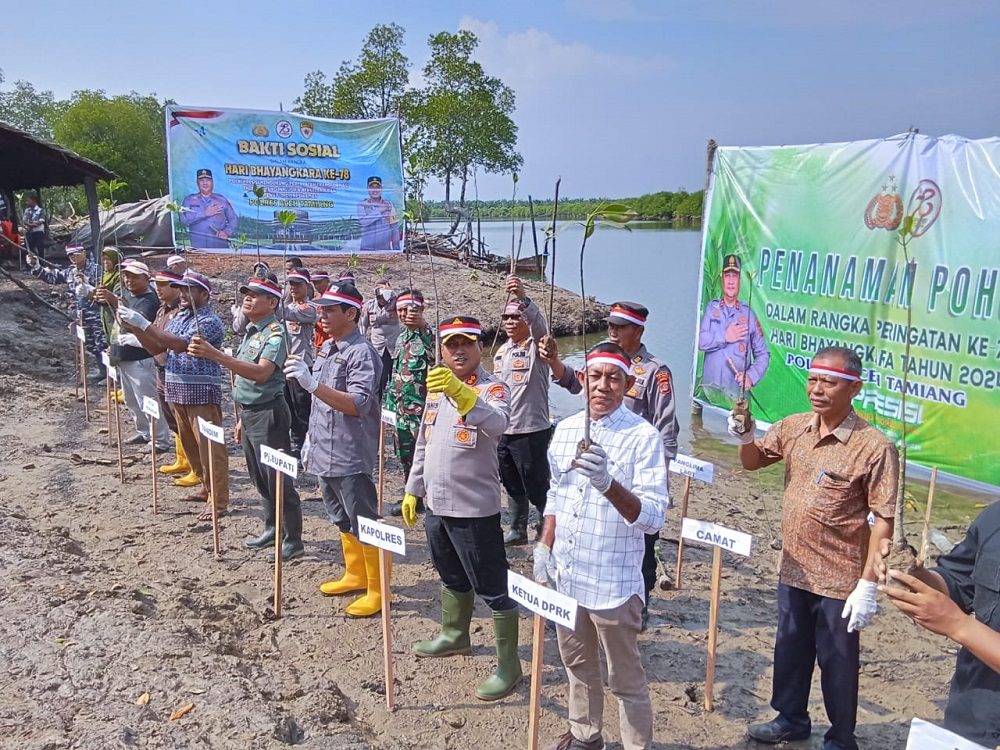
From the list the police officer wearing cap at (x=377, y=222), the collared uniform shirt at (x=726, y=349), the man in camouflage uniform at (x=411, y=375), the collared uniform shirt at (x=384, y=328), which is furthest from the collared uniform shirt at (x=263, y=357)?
the police officer wearing cap at (x=377, y=222)

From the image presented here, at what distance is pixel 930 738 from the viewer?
1.77 meters

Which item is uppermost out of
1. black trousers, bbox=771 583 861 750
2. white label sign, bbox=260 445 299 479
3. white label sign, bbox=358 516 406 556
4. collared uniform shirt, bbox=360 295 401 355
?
collared uniform shirt, bbox=360 295 401 355

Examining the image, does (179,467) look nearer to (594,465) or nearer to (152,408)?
(152,408)

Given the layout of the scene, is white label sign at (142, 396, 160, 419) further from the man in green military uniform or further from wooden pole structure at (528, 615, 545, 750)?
wooden pole structure at (528, 615, 545, 750)

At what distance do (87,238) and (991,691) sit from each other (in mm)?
21820

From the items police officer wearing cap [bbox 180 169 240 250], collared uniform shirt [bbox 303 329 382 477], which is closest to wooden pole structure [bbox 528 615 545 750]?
collared uniform shirt [bbox 303 329 382 477]

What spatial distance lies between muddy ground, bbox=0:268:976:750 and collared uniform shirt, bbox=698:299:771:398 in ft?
9.17

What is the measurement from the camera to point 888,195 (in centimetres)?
695

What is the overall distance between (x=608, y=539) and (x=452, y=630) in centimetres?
160

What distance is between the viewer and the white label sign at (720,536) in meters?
3.36

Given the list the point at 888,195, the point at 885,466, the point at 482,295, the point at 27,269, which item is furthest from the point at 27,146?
the point at 885,466

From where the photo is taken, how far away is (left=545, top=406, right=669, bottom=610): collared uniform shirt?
2729mm

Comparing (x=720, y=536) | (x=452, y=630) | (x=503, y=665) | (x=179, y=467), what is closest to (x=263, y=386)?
(x=452, y=630)

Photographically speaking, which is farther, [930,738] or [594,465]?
[594,465]
